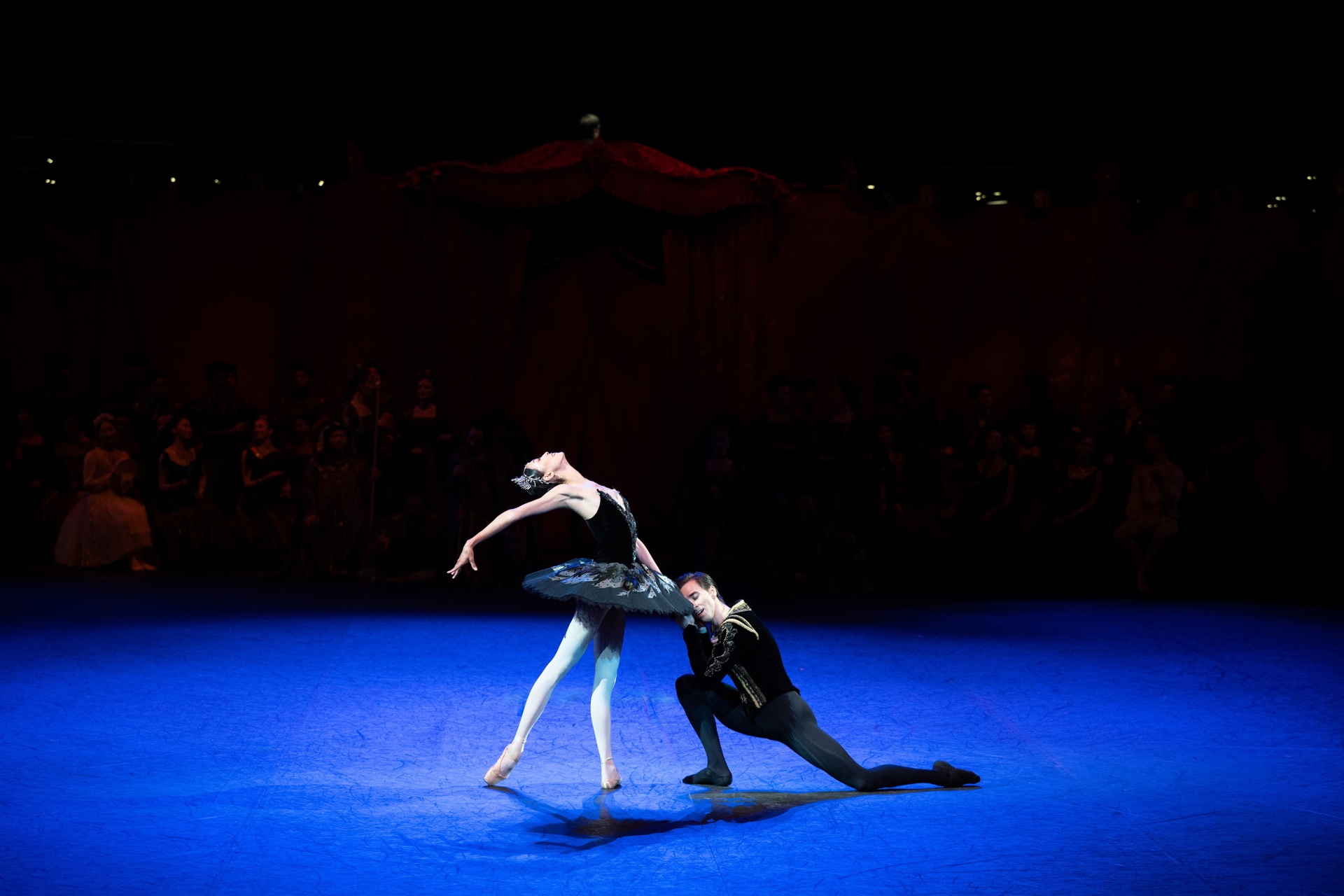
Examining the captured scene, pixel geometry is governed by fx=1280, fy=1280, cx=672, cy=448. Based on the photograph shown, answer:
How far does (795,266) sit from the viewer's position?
40.0 ft

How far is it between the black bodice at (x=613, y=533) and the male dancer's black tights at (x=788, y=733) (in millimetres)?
561

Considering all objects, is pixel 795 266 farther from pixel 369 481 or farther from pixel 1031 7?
pixel 369 481

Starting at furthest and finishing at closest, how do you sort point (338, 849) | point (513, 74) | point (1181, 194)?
point (1181, 194) → point (513, 74) → point (338, 849)

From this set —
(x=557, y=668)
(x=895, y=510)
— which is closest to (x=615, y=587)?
(x=557, y=668)

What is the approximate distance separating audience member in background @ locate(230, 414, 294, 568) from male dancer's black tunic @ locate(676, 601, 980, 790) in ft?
21.5

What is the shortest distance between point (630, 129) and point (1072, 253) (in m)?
4.36

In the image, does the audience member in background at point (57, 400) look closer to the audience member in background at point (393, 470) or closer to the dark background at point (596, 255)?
the dark background at point (596, 255)

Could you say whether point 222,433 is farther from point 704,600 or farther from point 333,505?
point 704,600

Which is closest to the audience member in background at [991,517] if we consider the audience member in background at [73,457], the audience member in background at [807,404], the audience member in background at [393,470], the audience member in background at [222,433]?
the audience member in background at [807,404]

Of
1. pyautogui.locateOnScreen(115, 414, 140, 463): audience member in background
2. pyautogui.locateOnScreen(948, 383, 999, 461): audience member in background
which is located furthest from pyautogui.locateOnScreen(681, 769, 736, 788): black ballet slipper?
pyautogui.locateOnScreen(115, 414, 140, 463): audience member in background

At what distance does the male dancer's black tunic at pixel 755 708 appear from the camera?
479 cm

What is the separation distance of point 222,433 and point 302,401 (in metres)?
0.73

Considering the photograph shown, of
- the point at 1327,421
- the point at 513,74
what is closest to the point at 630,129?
the point at 513,74

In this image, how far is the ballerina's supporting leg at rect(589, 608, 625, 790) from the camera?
16.1 ft
